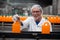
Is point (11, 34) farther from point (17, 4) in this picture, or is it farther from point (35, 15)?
point (17, 4)

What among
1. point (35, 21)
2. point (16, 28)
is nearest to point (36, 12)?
point (35, 21)

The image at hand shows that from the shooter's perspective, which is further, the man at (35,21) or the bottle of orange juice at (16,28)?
the man at (35,21)

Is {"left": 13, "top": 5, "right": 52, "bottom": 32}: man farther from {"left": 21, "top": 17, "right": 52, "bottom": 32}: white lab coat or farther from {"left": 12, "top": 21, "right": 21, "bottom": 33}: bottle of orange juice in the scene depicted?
{"left": 12, "top": 21, "right": 21, "bottom": 33}: bottle of orange juice

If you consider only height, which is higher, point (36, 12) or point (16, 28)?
point (36, 12)

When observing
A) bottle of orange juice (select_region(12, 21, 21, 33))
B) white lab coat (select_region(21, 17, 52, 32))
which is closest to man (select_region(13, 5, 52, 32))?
white lab coat (select_region(21, 17, 52, 32))

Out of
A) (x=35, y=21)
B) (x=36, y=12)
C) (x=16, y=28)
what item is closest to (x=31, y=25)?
(x=35, y=21)

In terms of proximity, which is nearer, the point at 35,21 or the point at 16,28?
the point at 16,28

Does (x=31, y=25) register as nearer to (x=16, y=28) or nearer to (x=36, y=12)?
(x=36, y=12)

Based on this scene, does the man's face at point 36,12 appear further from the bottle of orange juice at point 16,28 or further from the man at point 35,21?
the bottle of orange juice at point 16,28

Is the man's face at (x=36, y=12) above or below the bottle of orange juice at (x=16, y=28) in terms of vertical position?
above

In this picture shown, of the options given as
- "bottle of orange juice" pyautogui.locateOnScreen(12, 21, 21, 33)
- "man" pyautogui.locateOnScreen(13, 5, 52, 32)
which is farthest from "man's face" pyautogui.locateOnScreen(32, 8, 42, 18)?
"bottle of orange juice" pyautogui.locateOnScreen(12, 21, 21, 33)

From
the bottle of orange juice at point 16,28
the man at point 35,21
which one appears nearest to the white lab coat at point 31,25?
the man at point 35,21

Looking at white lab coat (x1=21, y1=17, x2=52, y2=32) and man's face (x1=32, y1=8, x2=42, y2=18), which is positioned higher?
man's face (x1=32, y1=8, x2=42, y2=18)

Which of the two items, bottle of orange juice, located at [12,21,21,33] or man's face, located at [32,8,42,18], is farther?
man's face, located at [32,8,42,18]
